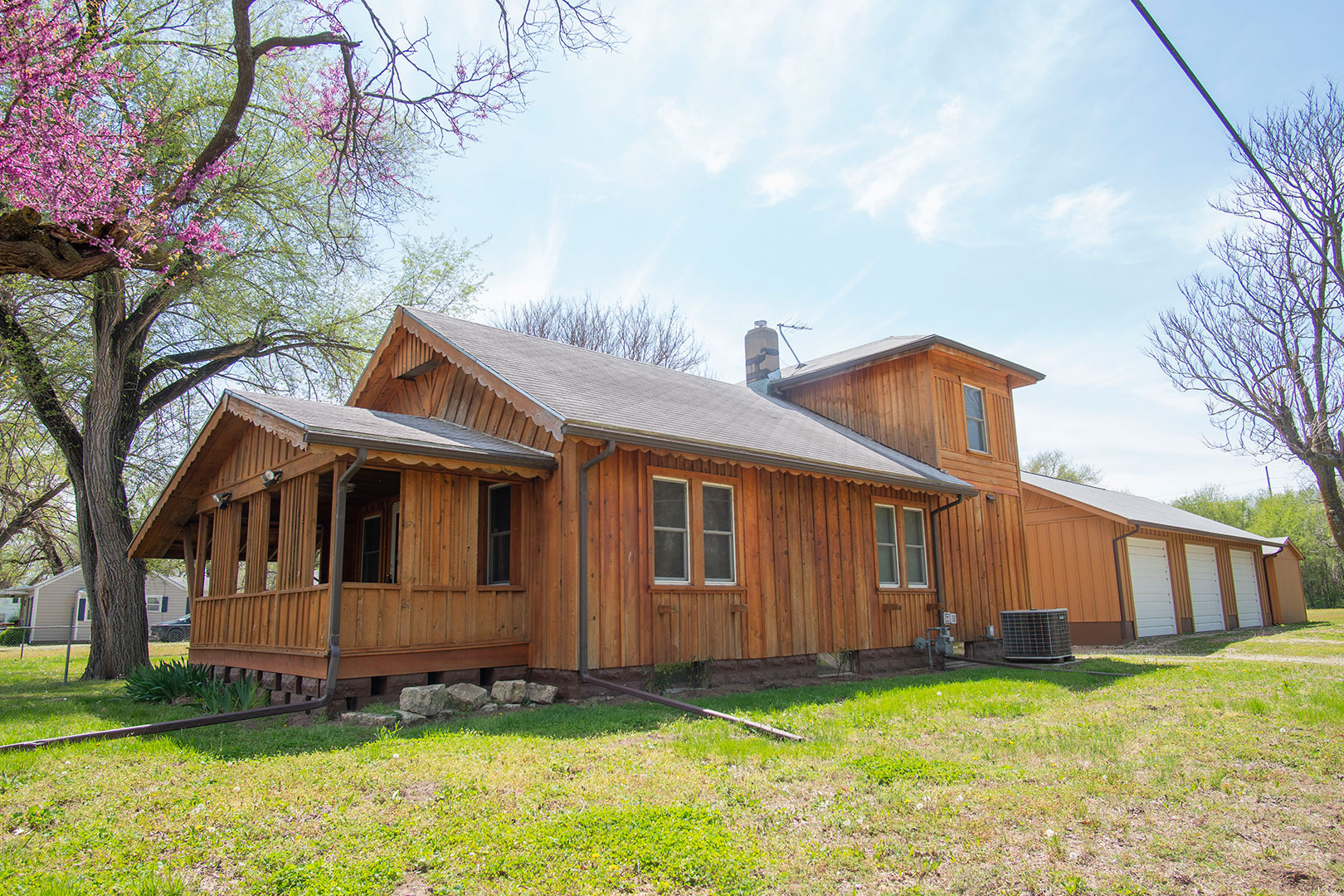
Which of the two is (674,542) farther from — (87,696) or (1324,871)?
(87,696)

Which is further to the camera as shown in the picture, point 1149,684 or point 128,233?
point 1149,684

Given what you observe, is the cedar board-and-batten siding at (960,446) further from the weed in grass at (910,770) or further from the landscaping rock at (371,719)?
the landscaping rock at (371,719)

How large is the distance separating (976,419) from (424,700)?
1166cm

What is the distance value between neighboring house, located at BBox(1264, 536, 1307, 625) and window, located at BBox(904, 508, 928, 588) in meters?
Result: 19.6

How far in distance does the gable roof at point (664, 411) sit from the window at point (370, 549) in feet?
12.0

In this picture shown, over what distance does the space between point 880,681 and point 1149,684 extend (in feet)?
10.2

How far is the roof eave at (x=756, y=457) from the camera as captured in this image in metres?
8.58

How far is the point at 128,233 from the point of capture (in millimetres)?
6164

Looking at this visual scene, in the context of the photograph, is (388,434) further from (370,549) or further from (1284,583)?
(1284,583)

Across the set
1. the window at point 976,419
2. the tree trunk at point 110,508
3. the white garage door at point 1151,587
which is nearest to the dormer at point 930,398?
the window at point 976,419

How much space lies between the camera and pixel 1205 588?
23.2 metres

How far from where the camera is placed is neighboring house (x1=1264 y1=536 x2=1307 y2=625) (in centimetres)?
2708

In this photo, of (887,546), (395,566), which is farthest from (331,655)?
(887,546)

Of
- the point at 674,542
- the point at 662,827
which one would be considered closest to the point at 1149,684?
the point at 674,542
